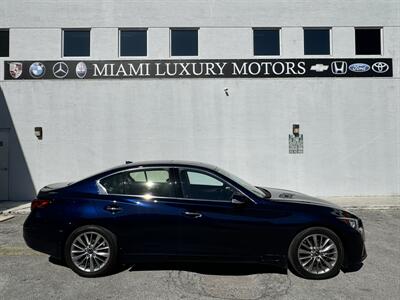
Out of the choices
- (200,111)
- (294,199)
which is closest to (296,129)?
(200,111)

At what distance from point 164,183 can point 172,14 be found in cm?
854

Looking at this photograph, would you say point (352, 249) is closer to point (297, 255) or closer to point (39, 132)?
point (297, 255)

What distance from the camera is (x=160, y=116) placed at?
1191 cm

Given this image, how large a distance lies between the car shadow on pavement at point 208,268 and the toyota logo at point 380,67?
30.8ft

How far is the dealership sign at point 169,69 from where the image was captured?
1191 cm

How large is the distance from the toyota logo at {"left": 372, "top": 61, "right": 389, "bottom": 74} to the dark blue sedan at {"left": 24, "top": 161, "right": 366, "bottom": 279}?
8752 millimetres

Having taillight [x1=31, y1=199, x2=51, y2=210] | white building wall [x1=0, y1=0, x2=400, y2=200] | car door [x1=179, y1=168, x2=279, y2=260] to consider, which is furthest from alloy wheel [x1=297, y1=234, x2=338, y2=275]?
white building wall [x1=0, y1=0, x2=400, y2=200]

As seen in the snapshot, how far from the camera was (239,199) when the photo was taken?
4.87 metres

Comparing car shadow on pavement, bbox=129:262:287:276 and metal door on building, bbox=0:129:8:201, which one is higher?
metal door on building, bbox=0:129:8:201

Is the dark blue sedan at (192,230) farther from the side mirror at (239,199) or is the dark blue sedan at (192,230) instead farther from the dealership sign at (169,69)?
the dealership sign at (169,69)

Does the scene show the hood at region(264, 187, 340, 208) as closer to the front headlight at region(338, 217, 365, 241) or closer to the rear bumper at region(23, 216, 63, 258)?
the front headlight at region(338, 217, 365, 241)

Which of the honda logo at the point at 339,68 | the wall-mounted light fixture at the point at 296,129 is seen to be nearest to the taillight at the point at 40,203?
the wall-mounted light fixture at the point at 296,129

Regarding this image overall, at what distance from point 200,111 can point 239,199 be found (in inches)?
289

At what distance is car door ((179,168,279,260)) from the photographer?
4809 millimetres
